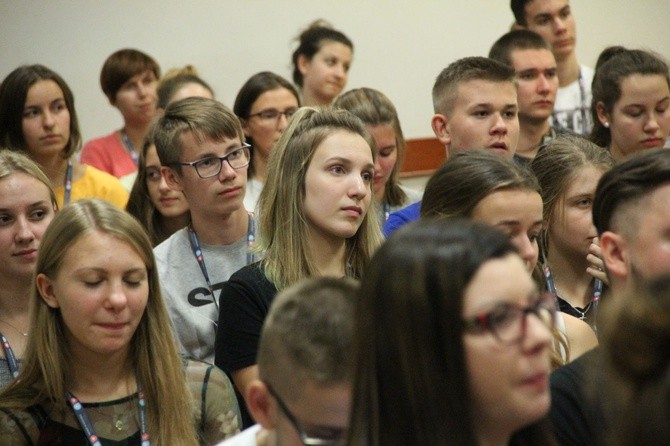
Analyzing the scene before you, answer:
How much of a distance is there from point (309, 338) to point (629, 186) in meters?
0.83

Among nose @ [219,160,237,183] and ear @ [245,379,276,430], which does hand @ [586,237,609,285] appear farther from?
ear @ [245,379,276,430]

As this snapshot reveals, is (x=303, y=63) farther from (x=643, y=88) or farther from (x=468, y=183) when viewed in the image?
(x=468, y=183)

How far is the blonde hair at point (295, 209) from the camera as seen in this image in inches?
107

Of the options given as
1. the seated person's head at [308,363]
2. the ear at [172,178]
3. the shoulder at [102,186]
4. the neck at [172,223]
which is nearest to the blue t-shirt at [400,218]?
the ear at [172,178]

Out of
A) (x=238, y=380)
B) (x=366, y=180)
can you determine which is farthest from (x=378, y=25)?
(x=238, y=380)

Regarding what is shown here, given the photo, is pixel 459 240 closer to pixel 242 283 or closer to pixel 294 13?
pixel 242 283

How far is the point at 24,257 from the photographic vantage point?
118 inches

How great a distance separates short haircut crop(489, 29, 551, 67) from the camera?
14.7 ft

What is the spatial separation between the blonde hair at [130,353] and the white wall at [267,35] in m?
3.52

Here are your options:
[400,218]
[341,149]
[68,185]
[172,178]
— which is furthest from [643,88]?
[68,185]

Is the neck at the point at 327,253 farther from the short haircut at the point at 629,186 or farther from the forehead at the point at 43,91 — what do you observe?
the forehead at the point at 43,91

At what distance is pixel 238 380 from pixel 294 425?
3.49 ft

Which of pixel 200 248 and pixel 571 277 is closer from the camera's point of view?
pixel 571 277

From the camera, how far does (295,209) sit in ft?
9.11
